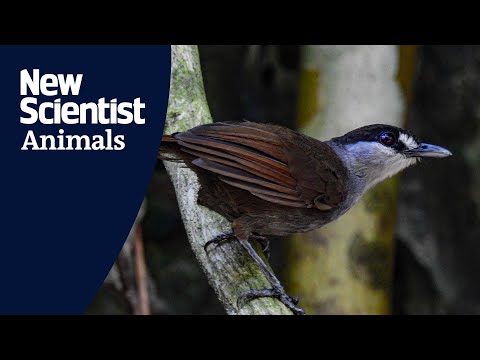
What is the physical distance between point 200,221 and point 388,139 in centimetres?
92

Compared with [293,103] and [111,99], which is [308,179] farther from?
[293,103]

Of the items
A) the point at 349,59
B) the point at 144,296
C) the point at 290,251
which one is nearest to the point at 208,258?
the point at 144,296

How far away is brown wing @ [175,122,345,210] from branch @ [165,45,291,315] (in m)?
0.28

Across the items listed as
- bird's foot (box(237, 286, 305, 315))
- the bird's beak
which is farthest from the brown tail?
the bird's beak

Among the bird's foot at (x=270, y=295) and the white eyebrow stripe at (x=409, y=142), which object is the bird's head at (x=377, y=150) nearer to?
the white eyebrow stripe at (x=409, y=142)

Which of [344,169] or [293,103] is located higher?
[293,103]

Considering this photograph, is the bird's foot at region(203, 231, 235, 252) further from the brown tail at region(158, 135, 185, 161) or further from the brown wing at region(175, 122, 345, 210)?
the brown tail at region(158, 135, 185, 161)

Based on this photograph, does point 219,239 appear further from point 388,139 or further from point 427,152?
point 427,152

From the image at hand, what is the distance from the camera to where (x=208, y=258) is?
122 inches

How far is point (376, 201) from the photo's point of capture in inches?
166

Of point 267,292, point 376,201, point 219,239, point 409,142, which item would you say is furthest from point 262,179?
point 376,201

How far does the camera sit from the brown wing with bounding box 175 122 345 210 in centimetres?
301

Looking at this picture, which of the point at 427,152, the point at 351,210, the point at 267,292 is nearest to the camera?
the point at 267,292

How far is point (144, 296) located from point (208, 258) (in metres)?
0.71
